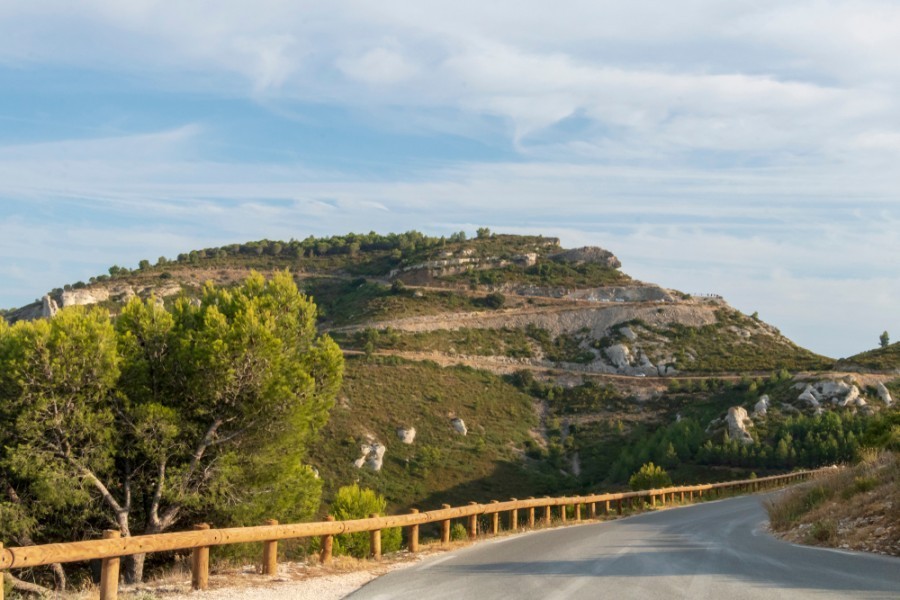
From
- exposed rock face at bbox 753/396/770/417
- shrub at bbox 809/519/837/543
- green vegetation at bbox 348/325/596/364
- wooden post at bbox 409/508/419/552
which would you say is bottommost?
exposed rock face at bbox 753/396/770/417

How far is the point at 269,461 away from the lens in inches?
895

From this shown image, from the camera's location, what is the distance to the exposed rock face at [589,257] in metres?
146

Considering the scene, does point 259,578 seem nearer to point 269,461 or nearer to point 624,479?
point 269,461

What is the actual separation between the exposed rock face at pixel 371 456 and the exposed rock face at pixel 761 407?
119 feet

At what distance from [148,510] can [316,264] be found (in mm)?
137878

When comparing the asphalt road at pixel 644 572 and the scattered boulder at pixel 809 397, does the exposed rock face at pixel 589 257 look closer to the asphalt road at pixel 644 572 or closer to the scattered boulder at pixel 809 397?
the scattered boulder at pixel 809 397

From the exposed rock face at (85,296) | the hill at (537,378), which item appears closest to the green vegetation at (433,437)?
the hill at (537,378)

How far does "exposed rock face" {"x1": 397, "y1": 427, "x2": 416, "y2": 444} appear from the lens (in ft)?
236

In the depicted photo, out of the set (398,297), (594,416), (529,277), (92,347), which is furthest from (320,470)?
(529,277)

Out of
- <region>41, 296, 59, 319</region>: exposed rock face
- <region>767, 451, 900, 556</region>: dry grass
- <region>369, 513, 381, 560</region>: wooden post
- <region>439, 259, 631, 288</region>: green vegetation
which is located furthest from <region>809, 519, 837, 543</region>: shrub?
<region>439, 259, 631, 288</region>: green vegetation

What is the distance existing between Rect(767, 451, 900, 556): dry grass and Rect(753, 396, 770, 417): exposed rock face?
191ft

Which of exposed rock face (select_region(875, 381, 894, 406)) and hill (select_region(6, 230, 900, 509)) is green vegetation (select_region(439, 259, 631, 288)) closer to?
hill (select_region(6, 230, 900, 509))

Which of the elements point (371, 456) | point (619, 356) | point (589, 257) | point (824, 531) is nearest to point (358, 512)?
point (824, 531)

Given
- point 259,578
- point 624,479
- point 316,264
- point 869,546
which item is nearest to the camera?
point 259,578
